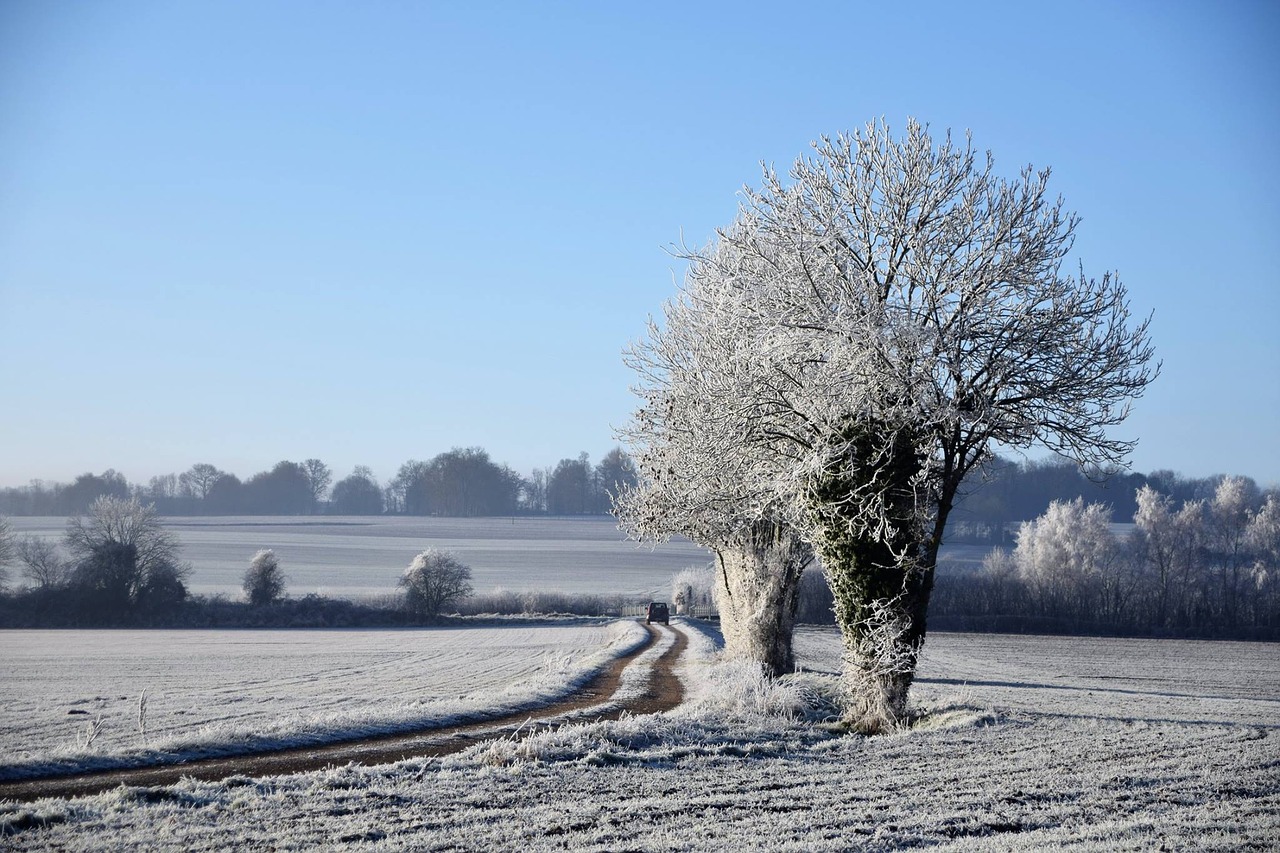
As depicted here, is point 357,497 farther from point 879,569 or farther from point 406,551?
point 879,569

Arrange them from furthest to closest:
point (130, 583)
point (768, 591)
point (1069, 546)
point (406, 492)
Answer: point (406, 492), point (1069, 546), point (130, 583), point (768, 591)

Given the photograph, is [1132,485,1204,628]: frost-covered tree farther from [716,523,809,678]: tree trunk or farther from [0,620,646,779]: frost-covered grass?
[716,523,809,678]: tree trunk

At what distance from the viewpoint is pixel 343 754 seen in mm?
11727

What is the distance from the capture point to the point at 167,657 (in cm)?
4162

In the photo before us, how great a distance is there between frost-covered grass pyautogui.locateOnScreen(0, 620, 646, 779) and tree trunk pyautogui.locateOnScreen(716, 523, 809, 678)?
4.59 m

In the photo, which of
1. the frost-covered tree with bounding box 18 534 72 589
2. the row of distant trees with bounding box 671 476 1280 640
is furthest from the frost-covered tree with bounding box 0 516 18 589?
the row of distant trees with bounding box 671 476 1280 640

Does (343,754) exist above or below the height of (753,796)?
below

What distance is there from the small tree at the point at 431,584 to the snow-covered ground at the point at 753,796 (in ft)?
187

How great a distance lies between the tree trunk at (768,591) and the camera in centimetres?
2052

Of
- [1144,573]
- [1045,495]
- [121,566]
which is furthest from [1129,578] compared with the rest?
[121,566]

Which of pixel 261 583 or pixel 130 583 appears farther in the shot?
pixel 261 583

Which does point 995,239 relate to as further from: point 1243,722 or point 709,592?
point 709,592

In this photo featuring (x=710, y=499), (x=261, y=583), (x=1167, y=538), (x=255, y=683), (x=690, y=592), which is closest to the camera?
(x=710, y=499)

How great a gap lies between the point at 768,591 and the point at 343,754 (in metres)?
11.7
